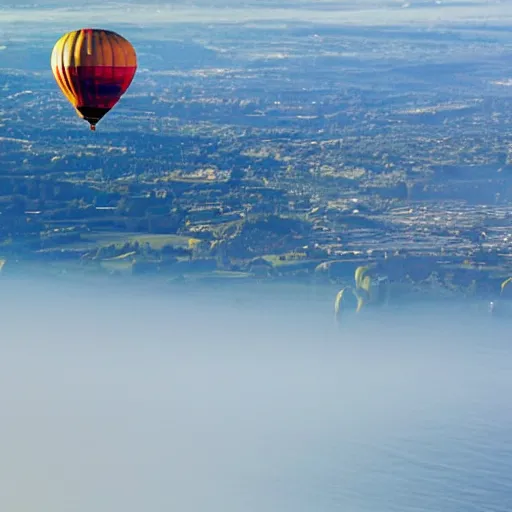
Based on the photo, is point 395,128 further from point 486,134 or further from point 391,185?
point 391,185

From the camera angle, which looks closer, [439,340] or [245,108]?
[439,340]

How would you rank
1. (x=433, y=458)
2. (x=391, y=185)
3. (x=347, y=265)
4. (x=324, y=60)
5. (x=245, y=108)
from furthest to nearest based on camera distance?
(x=324, y=60)
(x=245, y=108)
(x=391, y=185)
(x=347, y=265)
(x=433, y=458)

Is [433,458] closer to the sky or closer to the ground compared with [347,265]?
closer to the sky

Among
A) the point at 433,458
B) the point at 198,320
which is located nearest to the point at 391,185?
the point at 198,320

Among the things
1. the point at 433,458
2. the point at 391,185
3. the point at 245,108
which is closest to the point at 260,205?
the point at 391,185

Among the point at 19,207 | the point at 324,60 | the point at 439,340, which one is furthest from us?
the point at 324,60

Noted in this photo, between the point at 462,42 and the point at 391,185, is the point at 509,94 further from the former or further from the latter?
the point at 391,185
